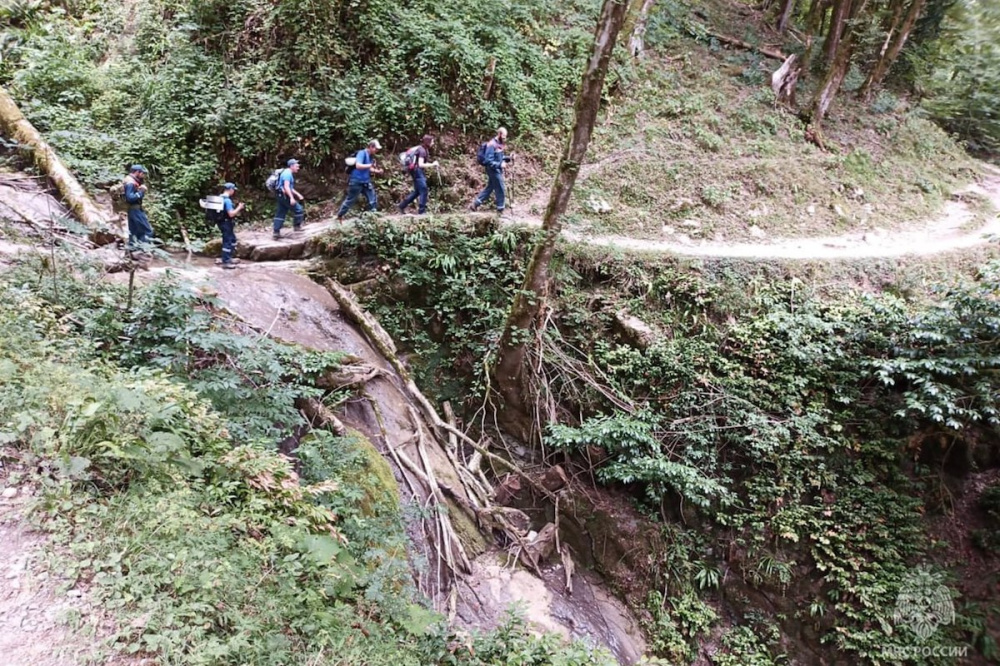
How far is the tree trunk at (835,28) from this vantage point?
16.1m

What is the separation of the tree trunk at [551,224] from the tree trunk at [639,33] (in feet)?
35.4

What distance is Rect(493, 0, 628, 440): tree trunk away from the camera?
21.9 feet

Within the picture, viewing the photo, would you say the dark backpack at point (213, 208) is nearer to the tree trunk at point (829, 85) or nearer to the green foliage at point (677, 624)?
the green foliage at point (677, 624)

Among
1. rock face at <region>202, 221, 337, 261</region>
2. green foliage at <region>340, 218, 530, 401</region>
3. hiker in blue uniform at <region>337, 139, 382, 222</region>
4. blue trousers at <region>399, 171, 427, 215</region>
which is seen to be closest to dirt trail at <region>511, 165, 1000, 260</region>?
green foliage at <region>340, 218, 530, 401</region>

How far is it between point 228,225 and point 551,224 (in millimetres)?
5731

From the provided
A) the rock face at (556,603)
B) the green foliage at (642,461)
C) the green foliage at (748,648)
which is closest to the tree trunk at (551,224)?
the green foliage at (642,461)

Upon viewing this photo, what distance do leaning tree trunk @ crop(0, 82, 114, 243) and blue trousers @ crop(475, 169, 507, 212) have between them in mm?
6879

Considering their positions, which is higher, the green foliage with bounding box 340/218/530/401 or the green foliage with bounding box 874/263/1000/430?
the green foliage with bounding box 874/263/1000/430

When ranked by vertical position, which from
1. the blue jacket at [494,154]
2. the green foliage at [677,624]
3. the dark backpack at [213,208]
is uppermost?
the blue jacket at [494,154]

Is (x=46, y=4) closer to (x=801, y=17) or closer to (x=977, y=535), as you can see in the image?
(x=977, y=535)

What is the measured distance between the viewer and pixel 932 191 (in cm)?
1602

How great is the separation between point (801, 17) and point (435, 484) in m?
27.2

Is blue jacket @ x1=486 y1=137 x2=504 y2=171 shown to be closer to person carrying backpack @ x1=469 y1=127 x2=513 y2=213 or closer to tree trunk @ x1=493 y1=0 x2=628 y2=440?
person carrying backpack @ x1=469 y1=127 x2=513 y2=213

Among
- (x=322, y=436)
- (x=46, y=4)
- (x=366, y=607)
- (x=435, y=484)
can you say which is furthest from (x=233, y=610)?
(x=46, y=4)
